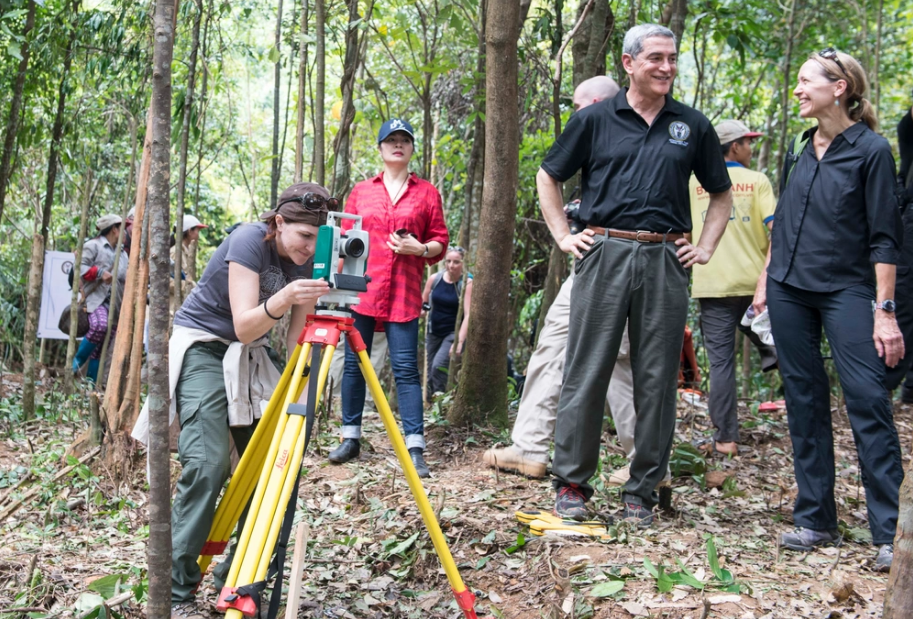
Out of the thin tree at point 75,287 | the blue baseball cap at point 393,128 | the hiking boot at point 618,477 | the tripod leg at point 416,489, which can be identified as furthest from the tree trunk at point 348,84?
the tripod leg at point 416,489

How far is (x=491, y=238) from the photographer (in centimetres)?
508

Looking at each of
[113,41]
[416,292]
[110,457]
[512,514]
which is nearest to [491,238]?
[416,292]

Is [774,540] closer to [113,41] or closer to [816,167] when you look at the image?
[816,167]

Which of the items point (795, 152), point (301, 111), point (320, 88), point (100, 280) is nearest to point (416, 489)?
point (795, 152)

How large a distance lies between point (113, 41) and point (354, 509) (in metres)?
4.85

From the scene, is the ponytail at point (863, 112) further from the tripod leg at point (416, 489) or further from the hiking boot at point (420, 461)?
the hiking boot at point (420, 461)

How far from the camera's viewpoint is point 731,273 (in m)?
5.21

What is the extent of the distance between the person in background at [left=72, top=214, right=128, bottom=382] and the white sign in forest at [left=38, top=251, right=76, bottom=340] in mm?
262

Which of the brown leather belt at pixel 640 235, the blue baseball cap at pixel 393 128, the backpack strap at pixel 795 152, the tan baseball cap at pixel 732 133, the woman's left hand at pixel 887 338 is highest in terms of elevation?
the tan baseball cap at pixel 732 133

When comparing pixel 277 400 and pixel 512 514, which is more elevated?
pixel 277 400

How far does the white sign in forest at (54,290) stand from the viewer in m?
7.95

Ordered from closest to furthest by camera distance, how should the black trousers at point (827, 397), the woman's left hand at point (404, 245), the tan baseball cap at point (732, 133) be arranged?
the black trousers at point (827, 397) → the woman's left hand at point (404, 245) → the tan baseball cap at point (732, 133)

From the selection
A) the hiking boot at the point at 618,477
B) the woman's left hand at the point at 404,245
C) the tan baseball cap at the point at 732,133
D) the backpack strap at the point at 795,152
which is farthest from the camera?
the tan baseball cap at the point at 732,133

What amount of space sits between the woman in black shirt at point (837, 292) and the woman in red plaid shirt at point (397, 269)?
1.93 meters
